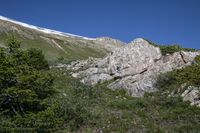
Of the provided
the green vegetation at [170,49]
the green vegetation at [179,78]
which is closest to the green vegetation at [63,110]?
the green vegetation at [179,78]

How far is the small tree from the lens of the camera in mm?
20531

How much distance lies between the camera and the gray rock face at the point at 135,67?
32.5m

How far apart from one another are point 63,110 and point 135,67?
47.3 ft

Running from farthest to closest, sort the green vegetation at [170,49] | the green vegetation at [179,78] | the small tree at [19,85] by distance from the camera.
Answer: the green vegetation at [170,49], the green vegetation at [179,78], the small tree at [19,85]

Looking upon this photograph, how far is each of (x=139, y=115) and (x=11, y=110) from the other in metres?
7.36

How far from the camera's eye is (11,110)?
21.5 m

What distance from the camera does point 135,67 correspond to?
3597 cm

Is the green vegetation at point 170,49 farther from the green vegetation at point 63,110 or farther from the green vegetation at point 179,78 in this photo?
the green vegetation at point 63,110

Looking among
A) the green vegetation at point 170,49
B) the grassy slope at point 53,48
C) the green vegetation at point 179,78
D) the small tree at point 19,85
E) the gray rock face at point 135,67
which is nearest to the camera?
the small tree at point 19,85

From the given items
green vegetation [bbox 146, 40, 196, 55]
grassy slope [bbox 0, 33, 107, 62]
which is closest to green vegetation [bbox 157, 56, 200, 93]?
green vegetation [bbox 146, 40, 196, 55]

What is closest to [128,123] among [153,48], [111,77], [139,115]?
[139,115]

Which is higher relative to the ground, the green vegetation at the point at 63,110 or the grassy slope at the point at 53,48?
the grassy slope at the point at 53,48

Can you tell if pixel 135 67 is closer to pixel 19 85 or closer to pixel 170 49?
pixel 170 49

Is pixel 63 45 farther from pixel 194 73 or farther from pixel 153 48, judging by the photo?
pixel 194 73
